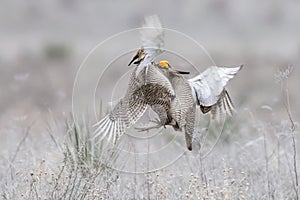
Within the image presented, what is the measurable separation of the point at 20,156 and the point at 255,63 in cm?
1278

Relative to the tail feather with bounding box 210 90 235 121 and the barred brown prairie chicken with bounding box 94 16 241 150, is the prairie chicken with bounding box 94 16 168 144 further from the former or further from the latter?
the tail feather with bounding box 210 90 235 121

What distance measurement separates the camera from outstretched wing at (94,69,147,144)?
4.99 m

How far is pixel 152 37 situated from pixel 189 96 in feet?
1.56

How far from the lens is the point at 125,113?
16.8ft

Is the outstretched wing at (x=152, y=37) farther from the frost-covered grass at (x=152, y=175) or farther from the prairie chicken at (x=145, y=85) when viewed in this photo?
the frost-covered grass at (x=152, y=175)

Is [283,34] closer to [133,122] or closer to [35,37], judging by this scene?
[35,37]

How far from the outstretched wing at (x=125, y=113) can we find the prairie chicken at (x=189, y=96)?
10 centimetres

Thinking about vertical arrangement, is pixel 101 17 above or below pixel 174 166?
above

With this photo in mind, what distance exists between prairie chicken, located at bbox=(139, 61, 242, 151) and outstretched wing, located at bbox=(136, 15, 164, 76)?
131 mm

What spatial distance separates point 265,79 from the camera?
685 inches

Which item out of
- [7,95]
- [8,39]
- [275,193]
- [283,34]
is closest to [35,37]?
[8,39]

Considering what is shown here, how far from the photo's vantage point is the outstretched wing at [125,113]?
16.4ft

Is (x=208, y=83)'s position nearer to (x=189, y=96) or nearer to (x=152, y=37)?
(x=189, y=96)

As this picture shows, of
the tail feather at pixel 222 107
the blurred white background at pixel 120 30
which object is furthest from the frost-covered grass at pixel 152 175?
the blurred white background at pixel 120 30
